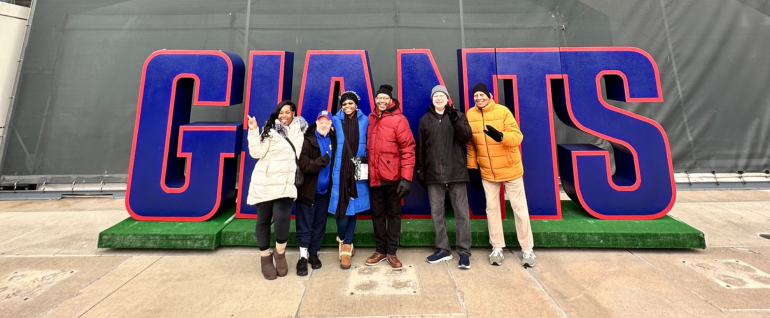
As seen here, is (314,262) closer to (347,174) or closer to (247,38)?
(347,174)

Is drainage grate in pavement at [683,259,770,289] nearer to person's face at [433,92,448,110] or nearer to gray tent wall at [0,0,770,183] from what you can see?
person's face at [433,92,448,110]

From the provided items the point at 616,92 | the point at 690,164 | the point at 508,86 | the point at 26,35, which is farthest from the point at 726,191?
the point at 26,35

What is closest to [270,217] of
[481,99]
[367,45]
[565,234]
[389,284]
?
[389,284]

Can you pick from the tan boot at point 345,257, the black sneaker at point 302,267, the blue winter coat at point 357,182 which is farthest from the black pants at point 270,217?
the tan boot at point 345,257

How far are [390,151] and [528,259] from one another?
1.74 m

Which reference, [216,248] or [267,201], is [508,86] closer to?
[267,201]

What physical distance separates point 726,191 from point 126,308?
9273mm

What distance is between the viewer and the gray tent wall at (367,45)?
554 centimetres

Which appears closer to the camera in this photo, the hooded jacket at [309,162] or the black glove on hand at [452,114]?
the hooded jacket at [309,162]

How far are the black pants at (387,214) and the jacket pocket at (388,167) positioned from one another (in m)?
0.13

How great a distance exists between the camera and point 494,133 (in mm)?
2781

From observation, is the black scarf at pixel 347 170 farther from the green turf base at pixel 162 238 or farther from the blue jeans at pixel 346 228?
the green turf base at pixel 162 238

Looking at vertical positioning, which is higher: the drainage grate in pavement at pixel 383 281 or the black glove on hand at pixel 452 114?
the black glove on hand at pixel 452 114

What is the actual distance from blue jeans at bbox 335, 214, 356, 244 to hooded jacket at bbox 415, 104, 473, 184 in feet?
2.73
